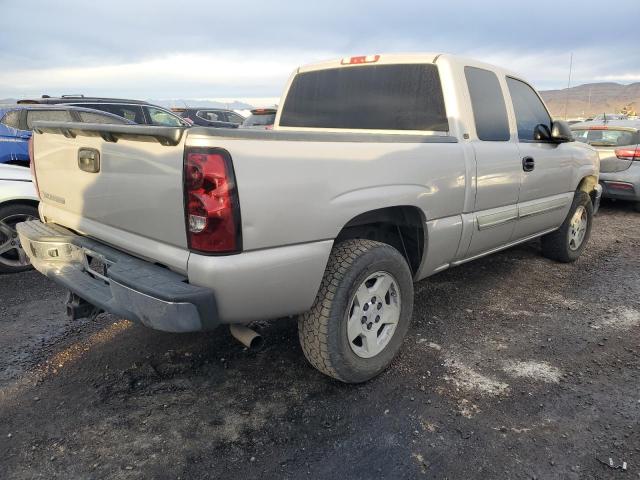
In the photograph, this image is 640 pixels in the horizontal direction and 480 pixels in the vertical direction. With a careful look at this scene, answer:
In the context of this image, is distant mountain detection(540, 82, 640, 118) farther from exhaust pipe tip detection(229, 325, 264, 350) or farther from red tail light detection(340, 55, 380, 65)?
exhaust pipe tip detection(229, 325, 264, 350)

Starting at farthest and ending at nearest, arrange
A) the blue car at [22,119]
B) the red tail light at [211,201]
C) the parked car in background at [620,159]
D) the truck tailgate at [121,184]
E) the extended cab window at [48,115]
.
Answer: the parked car in background at [620,159] < the extended cab window at [48,115] < the blue car at [22,119] < the truck tailgate at [121,184] < the red tail light at [211,201]

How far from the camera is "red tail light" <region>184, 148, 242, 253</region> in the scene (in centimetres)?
204

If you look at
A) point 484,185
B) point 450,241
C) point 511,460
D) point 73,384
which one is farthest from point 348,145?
point 73,384

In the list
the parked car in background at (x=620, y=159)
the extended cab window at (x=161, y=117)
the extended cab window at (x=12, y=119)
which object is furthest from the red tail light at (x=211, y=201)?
the extended cab window at (x=161, y=117)

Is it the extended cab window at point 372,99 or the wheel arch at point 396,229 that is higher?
the extended cab window at point 372,99

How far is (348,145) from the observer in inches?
98.2

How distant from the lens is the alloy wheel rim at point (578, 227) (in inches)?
202

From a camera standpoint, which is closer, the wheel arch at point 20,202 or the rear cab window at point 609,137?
the wheel arch at point 20,202

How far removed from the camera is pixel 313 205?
2.33 meters

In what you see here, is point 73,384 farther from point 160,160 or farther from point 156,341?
point 160,160

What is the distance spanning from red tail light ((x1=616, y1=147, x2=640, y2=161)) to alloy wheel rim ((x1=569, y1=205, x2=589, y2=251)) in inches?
136

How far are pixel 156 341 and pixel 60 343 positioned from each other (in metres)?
0.67

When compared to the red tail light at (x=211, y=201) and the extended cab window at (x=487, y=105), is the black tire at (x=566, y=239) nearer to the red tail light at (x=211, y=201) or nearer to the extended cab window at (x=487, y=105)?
the extended cab window at (x=487, y=105)

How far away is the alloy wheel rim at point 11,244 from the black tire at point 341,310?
3.37 metres
